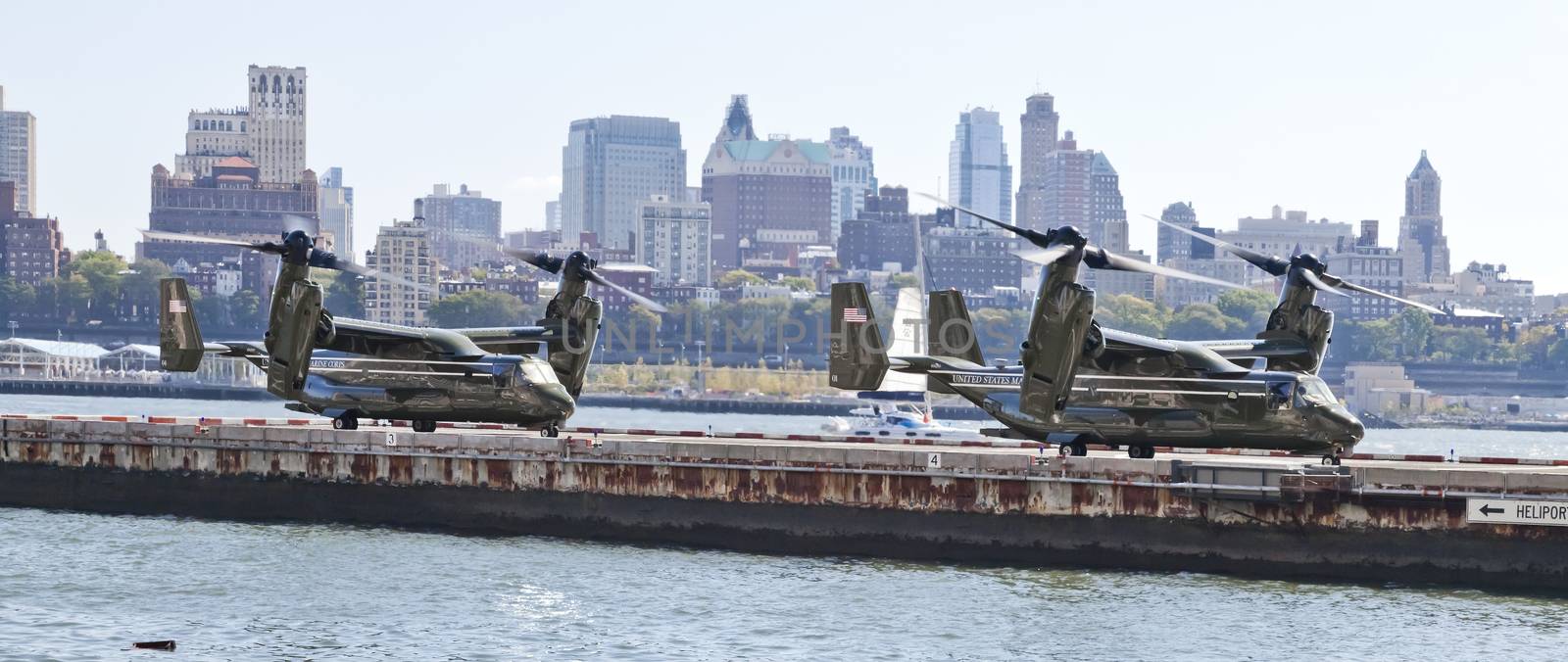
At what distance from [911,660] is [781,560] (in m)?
14.1

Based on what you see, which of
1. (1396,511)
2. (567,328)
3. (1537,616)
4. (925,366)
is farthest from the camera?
(567,328)

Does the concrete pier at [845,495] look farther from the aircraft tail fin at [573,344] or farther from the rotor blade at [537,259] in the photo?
the rotor blade at [537,259]

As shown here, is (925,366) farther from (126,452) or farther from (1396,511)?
(126,452)

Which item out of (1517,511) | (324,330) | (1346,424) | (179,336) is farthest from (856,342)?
(179,336)

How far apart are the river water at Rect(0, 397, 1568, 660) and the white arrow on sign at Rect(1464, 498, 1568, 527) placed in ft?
7.12

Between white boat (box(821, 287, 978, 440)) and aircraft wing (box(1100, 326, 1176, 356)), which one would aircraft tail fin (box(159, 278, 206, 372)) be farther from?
white boat (box(821, 287, 978, 440))

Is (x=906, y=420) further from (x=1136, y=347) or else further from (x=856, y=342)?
(x=1136, y=347)

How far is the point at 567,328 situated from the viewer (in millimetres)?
76500

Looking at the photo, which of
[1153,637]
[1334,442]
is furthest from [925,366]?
[1153,637]

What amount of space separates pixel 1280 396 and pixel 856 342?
14108mm

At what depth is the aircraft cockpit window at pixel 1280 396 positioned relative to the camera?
62.7 metres

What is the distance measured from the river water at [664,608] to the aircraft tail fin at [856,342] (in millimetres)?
8729

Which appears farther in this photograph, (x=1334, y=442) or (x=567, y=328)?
(x=567, y=328)

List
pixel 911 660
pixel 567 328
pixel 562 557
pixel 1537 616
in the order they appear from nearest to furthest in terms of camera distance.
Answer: pixel 911 660, pixel 1537 616, pixel 562 557, pixel 567 328
